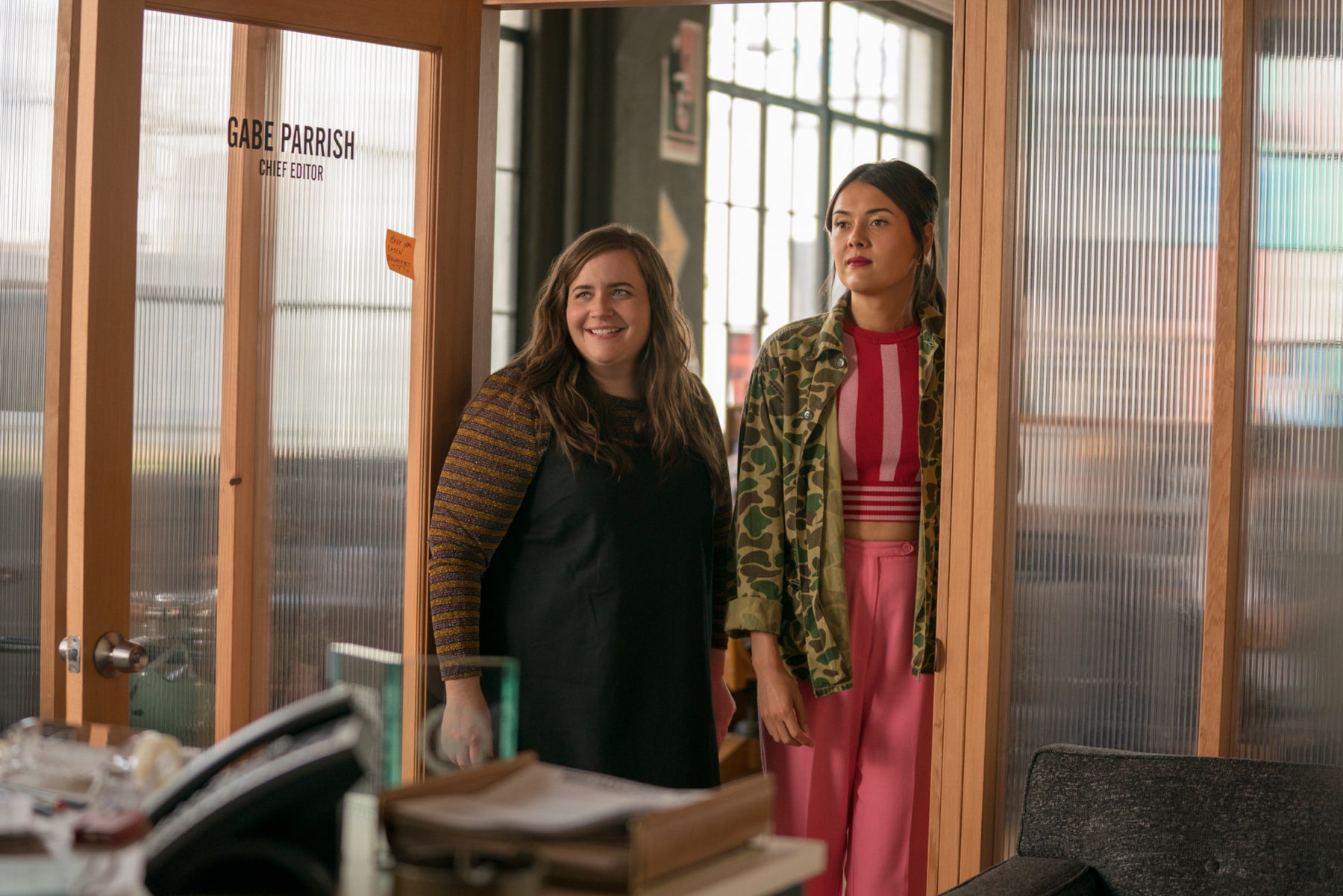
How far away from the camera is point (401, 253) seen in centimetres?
255

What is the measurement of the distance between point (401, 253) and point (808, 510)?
86 centimetres

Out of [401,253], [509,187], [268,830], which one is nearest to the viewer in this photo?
[268,830]

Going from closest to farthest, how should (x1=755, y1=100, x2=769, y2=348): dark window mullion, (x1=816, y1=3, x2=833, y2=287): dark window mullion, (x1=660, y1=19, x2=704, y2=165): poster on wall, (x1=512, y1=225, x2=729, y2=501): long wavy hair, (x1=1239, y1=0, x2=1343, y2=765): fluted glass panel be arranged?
(x1=1239, y1=0, x2=1343, y2=765): fluted glass panel < (x1=512, y1=225, x2=729, y2=501): long wavy hair < (x1=660, y1=19, x2=704, y2=165): poster on wall < (x1=755, y1=100, x2=769, y2=348): dark window mullion < (x1=816, y1=3, x2=833, y2=287): dark window mullion

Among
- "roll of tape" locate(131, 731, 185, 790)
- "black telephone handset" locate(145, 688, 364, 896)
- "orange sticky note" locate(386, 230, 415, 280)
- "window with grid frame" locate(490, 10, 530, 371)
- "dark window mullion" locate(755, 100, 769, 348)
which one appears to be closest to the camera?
"black telephone handset" locate(145, 688, 364, 896)

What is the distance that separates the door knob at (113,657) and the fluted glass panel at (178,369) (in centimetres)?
15

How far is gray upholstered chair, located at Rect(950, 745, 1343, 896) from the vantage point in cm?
200

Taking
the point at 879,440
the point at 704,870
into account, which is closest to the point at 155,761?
the point at 704,870

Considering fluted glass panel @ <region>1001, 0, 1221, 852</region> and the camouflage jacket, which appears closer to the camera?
fluted glass panel @ <region>1001, 0, 1221, 852</region>

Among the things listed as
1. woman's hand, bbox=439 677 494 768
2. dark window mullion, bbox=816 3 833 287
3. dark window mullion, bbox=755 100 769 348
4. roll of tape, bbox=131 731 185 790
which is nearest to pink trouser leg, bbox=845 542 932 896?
woman's hand, bbox=439 677 494 768

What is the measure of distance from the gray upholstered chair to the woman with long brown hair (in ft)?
2.14

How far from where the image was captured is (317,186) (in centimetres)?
249

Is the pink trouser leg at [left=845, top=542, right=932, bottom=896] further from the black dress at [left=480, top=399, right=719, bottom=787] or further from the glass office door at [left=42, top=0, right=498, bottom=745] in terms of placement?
the glass office door at [left=42, top=0, right=498, bottom=745]

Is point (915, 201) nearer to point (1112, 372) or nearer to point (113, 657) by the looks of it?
point (1112, 372)

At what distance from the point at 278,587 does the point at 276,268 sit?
0.55 meters
